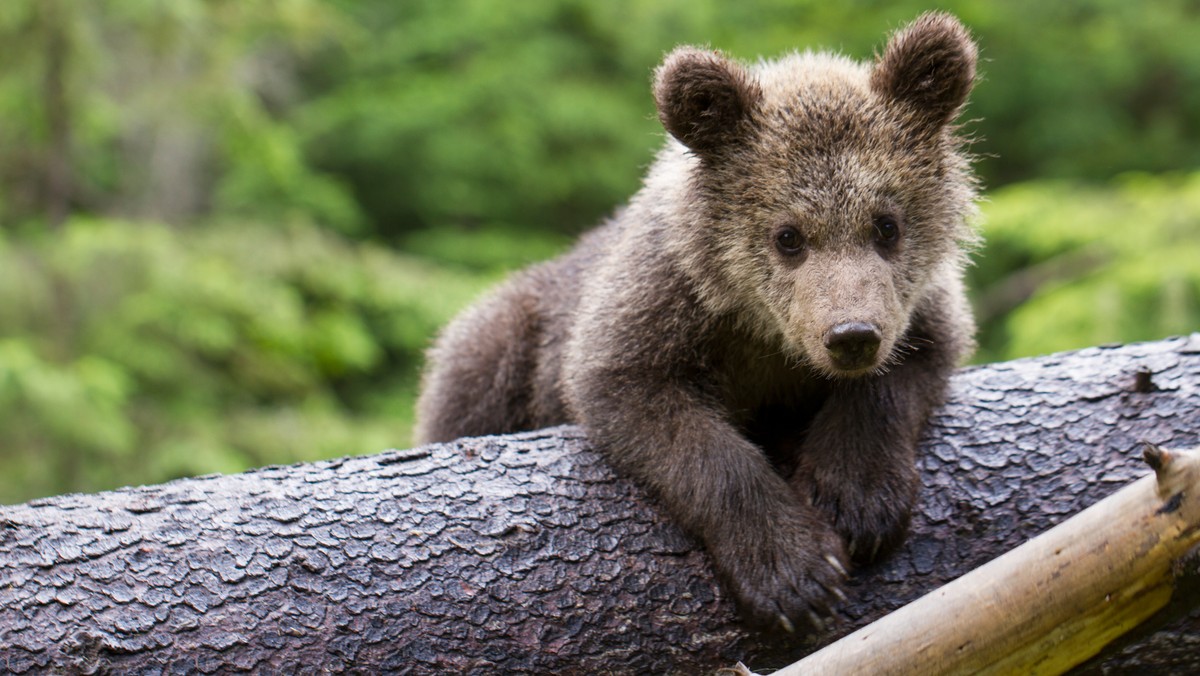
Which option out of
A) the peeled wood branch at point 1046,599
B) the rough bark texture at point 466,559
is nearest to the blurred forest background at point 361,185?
the rough bark texture at point 466,559

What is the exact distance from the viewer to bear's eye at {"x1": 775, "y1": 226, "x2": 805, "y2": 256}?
12.7 ft

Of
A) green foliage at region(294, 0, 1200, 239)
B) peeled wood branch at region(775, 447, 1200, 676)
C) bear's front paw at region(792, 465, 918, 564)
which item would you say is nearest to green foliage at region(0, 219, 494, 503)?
green foliage at region(294, 0, 1200, 239)

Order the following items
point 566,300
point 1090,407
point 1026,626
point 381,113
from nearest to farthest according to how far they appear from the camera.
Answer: point 1026,626
point 1090,407
point 566,300
point 381,113

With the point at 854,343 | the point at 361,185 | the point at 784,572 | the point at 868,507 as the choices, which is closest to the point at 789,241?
the point at 854,343

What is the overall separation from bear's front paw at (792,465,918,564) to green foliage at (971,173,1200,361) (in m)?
3.59

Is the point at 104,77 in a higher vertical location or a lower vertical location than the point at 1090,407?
higher

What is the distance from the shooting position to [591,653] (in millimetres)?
3352

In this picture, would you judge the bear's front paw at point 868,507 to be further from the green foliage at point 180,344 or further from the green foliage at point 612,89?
the green foliage at point 612,89

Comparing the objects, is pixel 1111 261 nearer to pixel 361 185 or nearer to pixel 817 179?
pixel 817 179

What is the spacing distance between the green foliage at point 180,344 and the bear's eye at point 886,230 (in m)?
4.58

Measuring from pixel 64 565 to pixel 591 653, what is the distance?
5.10 feet

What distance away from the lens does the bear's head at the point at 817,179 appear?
382cm

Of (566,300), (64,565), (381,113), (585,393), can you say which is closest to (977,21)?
(381,113)

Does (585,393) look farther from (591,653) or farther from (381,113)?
(381,113)
